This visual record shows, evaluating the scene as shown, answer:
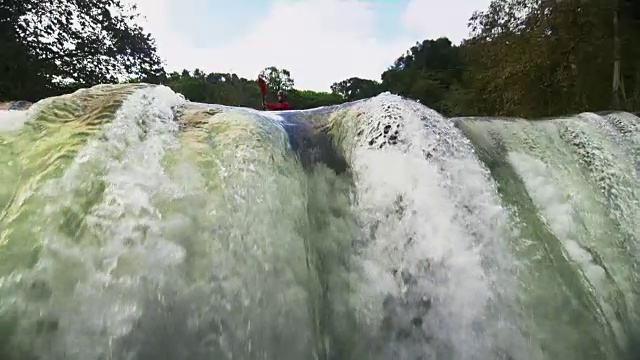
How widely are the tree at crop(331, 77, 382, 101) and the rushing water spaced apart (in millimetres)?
10607

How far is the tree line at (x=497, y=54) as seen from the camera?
19.6 ft

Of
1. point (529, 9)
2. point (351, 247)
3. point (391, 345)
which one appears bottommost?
point (391, 345)

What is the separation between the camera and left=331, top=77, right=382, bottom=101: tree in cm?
1298

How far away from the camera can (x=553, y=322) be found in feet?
6.59

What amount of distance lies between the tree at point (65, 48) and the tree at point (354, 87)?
16.9ft

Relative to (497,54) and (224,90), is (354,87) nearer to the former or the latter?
(224,90)

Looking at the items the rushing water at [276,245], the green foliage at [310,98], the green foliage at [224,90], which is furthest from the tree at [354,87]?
the rushing water at [276,245]

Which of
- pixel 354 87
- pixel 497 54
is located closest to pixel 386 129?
→ pixel 497 54

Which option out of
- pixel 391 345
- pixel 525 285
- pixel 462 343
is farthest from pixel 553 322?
pixel 391 345

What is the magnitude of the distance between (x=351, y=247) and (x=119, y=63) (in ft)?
23.5

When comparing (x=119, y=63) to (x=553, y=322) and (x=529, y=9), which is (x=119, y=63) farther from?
(x=553, y=322)

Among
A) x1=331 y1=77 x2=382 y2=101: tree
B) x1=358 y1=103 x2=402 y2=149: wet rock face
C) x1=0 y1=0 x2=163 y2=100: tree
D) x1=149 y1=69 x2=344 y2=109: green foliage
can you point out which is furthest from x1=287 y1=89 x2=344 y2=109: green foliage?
x1=358 y1=103 x2=402 y2=149: wet rock face

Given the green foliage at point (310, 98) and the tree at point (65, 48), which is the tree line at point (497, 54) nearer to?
the tree at point (65, 48)

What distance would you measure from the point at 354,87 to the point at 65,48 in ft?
22.6
